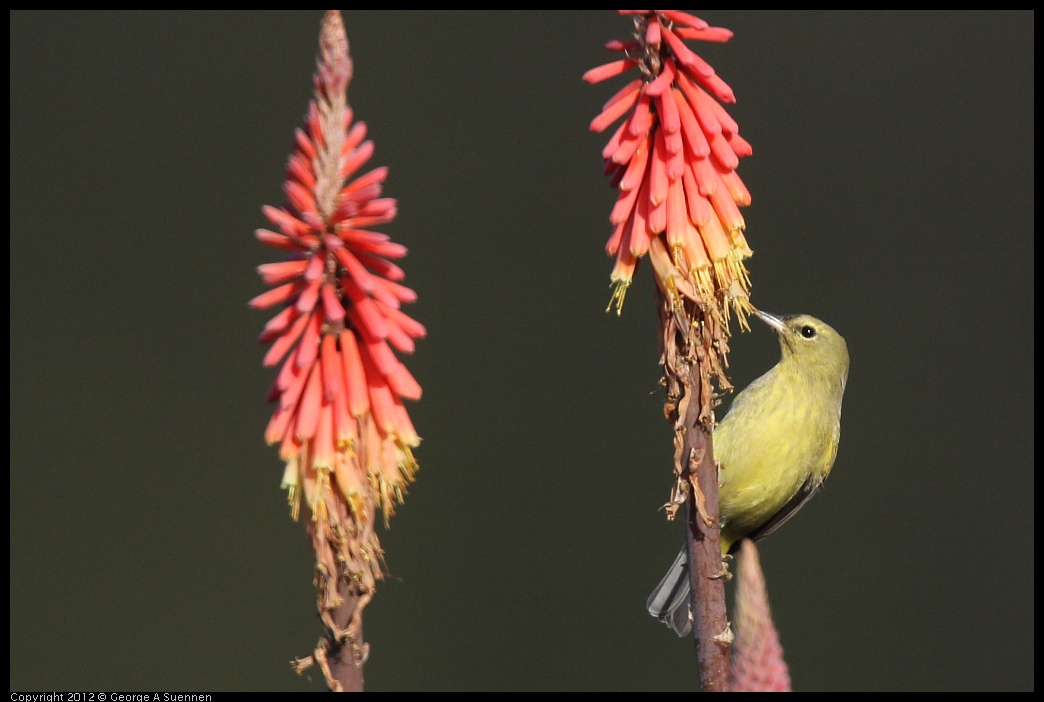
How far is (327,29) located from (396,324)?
496 millimetres

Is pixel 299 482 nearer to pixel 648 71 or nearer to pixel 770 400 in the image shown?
pixel 648 71

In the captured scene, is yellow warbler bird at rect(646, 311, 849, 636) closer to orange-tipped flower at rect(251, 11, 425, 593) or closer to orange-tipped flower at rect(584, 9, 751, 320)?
orange-tipped flower at rect(584, 9, 751, 320)

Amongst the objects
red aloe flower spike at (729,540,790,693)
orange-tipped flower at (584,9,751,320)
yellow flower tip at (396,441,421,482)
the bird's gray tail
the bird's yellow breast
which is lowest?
red aloe flower spike at (729,540,790,693)

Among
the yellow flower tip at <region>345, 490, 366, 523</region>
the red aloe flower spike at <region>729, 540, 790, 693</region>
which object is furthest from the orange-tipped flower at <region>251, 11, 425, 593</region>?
the red aloe flower spike at <region>729, 540, 790, 693</region>

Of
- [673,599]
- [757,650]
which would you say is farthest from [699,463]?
[673,599]

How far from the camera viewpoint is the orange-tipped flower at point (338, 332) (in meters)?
1.64

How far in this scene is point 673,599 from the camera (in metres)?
3.60

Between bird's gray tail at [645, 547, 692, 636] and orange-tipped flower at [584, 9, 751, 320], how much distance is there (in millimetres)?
1629

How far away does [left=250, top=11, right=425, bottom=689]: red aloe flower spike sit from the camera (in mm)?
1654

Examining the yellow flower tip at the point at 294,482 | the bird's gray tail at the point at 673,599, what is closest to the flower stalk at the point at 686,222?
the yellow flower tip at the point at 294,482

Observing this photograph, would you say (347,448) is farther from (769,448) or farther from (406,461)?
(769,448)

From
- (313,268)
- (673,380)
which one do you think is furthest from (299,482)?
(673,380)

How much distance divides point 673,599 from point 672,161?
193cm

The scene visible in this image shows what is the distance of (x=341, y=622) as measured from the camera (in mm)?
1782
